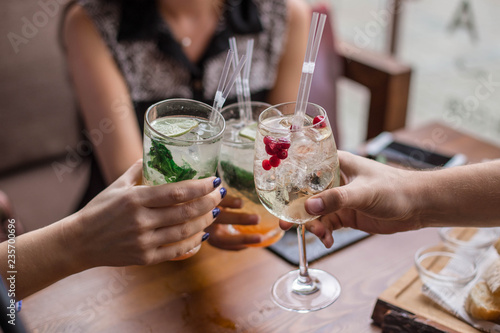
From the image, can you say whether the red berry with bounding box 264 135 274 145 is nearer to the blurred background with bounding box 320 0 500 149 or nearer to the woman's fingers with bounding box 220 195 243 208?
the woman's fingers with bounding box 220 195 243 208

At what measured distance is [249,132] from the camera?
1.15 metres

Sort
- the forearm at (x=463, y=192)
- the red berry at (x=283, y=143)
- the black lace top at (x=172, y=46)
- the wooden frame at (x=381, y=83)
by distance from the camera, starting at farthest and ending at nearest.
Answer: the wooden frame at (x=381, y=83), the black lace top at (x=172, y=46), the forearm at (x=463, y=192), the red berry at (x=283, y=143)

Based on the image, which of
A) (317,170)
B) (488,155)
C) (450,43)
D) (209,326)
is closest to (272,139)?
(317,170)

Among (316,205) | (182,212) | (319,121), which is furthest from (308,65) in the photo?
(182,212)

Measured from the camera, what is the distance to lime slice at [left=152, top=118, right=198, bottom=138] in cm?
96

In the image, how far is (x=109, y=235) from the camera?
38.2 inches

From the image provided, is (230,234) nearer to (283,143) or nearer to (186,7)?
(283,143)

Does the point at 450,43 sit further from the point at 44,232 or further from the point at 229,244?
the point at 44,232

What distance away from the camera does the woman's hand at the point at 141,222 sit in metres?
0.94

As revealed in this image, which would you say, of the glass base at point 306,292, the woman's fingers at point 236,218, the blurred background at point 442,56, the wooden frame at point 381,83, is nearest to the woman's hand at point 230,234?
the woman's fingers at point 236,218

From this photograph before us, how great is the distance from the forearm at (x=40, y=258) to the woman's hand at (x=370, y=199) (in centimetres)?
48

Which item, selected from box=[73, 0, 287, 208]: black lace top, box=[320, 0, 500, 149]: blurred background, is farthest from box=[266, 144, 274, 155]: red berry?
box=[320, 0, 500, 149]: blurred background

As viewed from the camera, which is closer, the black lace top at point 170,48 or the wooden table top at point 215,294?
the wooden table top at point 215,294

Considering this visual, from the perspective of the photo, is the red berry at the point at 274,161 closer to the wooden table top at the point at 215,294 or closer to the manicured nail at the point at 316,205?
the manicured nail at the point at 316,205
